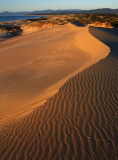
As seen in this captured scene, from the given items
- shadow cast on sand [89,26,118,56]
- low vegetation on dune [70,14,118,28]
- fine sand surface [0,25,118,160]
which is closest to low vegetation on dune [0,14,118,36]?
low vegetation on dune [70,14,118,28]

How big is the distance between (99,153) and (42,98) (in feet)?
9.99

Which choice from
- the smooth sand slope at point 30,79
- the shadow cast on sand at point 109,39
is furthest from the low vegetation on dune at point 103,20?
the smooth sand slope at point 30,79

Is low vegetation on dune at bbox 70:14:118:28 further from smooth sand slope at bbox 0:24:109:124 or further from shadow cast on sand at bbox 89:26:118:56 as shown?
smooth sand slope at bbox 0:24:109:124

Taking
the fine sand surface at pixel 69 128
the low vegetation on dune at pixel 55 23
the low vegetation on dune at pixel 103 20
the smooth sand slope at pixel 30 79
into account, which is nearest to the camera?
the fine sand surface at pixel 69 128

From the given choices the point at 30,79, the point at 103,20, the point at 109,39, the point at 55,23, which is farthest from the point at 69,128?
the point at 55,23

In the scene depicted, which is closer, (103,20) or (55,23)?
(103,20)

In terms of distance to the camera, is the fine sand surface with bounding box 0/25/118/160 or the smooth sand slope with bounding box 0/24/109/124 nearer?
the fine sand surface with bounding box 0/25/118/160

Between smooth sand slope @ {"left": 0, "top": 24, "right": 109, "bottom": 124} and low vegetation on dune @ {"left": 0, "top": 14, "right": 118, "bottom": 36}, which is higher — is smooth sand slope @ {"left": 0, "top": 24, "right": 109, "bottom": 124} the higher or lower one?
the lower one

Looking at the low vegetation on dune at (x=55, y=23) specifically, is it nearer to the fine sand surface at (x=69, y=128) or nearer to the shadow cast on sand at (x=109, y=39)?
the shadow cast on sand at (x=109, y=39)

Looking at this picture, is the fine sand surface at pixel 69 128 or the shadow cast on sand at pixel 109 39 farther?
the shadow cast on sand at pixel 109 39

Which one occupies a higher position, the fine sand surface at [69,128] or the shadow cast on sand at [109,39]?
the shadow cast on sand at [109,39]

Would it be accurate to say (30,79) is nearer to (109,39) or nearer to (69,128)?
(69,128)

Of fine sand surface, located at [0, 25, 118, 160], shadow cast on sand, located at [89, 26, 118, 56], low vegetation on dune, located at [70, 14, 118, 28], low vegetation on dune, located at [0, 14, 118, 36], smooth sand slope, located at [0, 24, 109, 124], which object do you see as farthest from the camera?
low vegetation on dune, located at [0, 14, 118, 36]

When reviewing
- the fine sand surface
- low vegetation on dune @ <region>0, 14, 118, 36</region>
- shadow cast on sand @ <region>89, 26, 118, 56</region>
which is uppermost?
low vegetation on dune @ <region>0, 14, 118, 36</region>
